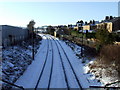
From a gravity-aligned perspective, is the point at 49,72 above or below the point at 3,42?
below

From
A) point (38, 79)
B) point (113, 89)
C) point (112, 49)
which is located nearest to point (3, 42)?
point (38, 79)

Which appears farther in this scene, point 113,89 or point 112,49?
point 112,49

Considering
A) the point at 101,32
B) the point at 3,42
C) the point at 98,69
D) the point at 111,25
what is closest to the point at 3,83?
the point at 98,69

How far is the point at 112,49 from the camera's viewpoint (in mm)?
21969

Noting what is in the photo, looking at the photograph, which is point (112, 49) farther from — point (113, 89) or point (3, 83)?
point (3, 83)

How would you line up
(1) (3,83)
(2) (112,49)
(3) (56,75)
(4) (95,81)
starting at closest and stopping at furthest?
(1) (3,83) → (4) (95,81) → (3) (56,75) → (2) (112,49)

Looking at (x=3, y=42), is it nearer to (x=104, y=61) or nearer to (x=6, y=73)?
(x=6, y=73)

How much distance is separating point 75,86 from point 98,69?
Answer: 4961 millimetres

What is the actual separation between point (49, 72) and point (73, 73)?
245cm

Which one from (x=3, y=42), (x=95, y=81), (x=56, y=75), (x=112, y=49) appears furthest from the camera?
(x=3, y=42)

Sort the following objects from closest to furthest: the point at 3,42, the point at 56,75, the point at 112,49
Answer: the point at 56,75
the point at 112,49
the point at 3,42

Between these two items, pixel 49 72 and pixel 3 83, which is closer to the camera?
pixel 3 83

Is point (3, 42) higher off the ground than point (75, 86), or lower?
higher

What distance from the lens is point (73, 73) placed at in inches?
840
